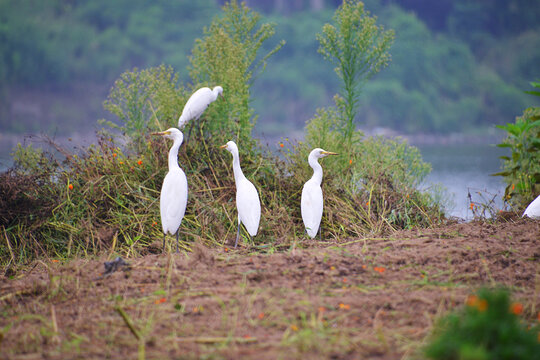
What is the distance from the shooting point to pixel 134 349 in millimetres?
1658

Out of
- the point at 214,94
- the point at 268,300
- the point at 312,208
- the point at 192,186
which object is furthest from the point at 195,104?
the point at 268,300

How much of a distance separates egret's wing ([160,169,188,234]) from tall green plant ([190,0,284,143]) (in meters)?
1.42

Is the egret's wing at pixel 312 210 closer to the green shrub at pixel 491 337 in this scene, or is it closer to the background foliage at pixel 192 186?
the background foliage at pixel 192 186

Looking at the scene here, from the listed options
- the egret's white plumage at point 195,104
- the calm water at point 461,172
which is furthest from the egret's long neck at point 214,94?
the calm water at point 461,172

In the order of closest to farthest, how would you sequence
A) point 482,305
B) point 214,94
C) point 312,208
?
1. point 482,305
2. point 312,208
3. point 214,94

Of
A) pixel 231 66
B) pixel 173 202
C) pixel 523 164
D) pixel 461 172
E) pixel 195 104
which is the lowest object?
pixel 173 202

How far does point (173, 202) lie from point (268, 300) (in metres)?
1.83

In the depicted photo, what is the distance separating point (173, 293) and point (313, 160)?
7.84ft

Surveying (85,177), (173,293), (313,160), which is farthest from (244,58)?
(173,293)

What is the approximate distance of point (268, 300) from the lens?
203 cm

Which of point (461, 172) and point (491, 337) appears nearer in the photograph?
point (491, 337)

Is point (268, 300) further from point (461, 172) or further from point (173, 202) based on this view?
point (461, 172)

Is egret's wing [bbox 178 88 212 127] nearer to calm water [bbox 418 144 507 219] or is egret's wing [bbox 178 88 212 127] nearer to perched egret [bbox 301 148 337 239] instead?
perched egret [bbox 301 148 337 239]

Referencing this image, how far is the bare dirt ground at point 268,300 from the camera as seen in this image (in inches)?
64.9
